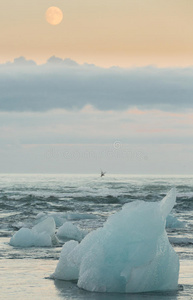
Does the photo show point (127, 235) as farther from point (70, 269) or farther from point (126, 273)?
point (70, 269)

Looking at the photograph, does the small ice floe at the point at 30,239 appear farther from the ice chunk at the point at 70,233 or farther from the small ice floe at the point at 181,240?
the small ice floe at the point at 181,240

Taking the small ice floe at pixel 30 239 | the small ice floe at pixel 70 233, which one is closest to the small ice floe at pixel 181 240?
the small ice floe at pixel 70 233

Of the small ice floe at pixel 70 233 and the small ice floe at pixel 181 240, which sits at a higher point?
the small ice floe at pixel 70 233

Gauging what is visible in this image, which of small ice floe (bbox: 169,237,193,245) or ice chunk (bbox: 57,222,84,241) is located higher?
ice chunk (bbox: 57,222,84,241)

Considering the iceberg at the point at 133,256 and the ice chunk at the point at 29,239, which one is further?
the ice chunk at the point at 29,239

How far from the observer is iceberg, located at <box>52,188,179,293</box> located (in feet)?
32.8

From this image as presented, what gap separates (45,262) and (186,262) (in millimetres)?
3326

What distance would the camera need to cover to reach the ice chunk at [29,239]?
1646 cm

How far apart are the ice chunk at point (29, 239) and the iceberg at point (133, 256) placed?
245 inches

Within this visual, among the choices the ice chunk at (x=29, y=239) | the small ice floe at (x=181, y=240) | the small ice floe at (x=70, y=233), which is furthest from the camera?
the small ice floe at (x=70, y=233)

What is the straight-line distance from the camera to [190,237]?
1914 centimetres

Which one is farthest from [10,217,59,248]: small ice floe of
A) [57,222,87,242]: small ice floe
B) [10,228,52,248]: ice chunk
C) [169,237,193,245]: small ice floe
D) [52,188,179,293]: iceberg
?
[52,188,179,293]: iceberg

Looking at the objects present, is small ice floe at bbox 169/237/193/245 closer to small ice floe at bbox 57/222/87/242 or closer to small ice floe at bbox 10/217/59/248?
small ice floe at bbox 57/222/87/242

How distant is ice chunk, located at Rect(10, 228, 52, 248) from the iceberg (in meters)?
6.24
